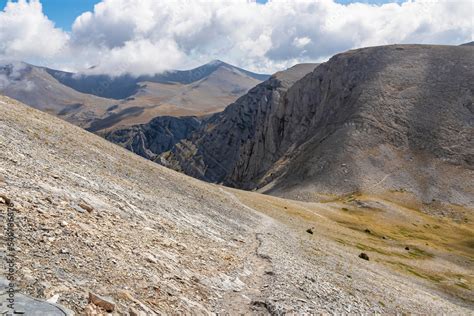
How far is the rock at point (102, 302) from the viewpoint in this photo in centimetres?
1258

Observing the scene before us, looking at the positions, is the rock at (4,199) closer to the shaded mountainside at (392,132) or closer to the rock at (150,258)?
the rock at (150,258)

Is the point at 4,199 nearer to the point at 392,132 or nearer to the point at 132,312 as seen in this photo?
the point at 132,312

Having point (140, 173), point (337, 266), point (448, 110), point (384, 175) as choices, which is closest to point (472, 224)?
point (384, 175)

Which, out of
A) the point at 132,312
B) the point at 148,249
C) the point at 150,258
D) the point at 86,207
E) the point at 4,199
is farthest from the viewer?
the point at 86,207

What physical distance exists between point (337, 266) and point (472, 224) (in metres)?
94.7

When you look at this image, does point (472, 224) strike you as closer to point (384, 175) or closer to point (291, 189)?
point (384, 175)

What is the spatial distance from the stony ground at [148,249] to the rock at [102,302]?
0.09 metres

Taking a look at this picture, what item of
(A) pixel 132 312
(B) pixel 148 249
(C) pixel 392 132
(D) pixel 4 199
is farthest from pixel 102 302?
(C) pixel 392 132

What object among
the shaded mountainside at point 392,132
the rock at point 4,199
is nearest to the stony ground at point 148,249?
the rock at point 4,199

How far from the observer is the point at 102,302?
41.5ft

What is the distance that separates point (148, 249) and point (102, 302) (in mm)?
7158

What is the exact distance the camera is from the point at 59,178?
24875 mm

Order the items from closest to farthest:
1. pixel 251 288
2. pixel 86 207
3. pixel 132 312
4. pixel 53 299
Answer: pixel 53 299 → pixel 132 312 → pixel 86 207 → pixel 251 288

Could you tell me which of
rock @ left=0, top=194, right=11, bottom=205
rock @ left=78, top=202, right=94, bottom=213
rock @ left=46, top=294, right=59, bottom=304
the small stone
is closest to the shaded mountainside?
rock @ left=78, top=202, right=94, bottom=213
